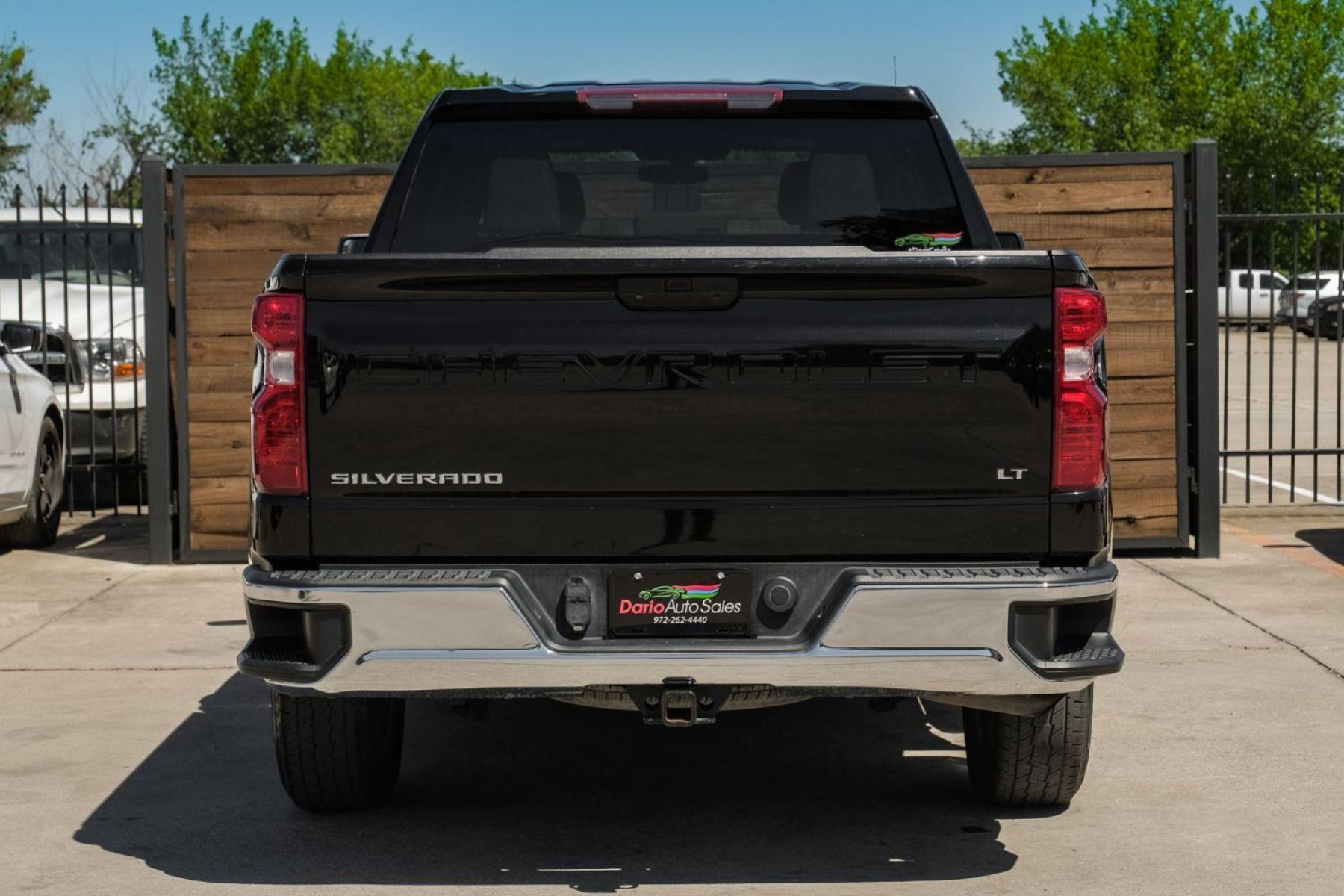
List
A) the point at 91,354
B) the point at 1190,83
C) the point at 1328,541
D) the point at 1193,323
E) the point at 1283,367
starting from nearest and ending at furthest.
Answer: the point at 1193,323 < the point at 1328,541 < the point at 91,354 < the point at 1283,367 < the point at 1190,83

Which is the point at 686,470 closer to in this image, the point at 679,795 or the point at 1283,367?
the point at 679,795

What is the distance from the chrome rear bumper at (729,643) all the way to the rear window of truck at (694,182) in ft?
4.33

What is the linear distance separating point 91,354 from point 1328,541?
25.0 feet

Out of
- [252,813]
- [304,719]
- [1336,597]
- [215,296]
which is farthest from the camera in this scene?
[215,296]

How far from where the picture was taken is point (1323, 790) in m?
5.66

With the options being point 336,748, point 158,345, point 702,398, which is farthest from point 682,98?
point 158,345

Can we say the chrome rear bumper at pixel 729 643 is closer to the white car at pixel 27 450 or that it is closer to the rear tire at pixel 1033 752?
the rear tire at pixel 1033 752

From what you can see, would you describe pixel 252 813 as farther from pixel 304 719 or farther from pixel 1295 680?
pixel 1295 680

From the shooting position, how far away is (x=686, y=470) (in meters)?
4.45

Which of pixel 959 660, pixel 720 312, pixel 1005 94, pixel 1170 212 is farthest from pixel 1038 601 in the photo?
pixel 1005 94

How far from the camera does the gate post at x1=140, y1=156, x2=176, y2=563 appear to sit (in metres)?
10.0

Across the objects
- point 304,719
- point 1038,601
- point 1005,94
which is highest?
point 1005,94

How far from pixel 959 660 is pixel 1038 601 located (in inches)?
9.2

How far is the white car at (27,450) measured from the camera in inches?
405
